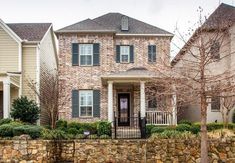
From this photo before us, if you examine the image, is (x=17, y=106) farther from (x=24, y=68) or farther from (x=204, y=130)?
(x=204, y=130)

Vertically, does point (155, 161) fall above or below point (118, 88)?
below

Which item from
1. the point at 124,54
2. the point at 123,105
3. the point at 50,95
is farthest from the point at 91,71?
the point at 50,95

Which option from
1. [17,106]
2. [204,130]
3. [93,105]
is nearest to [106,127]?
[93,105]

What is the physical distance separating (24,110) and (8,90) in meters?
1.35

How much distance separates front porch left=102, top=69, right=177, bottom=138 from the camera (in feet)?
77.5

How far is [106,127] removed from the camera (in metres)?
22.7

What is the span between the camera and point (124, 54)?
27.0m

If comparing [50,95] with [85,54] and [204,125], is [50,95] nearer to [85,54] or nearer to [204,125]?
[85,54]

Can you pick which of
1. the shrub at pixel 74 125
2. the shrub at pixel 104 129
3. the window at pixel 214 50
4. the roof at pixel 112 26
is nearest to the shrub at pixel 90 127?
the shrub at pixel 74 125

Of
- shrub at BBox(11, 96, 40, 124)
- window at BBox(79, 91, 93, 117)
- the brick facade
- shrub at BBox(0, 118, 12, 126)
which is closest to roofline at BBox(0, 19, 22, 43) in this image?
the brick facade

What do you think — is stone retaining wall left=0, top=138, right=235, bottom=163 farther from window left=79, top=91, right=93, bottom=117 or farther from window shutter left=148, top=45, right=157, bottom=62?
window shutter left=148, top=45, right=157, bottom=62

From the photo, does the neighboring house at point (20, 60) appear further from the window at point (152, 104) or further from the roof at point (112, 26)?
the window at point (152, 104)

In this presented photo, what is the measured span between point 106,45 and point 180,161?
10.9m

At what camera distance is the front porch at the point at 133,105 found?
2361cm
